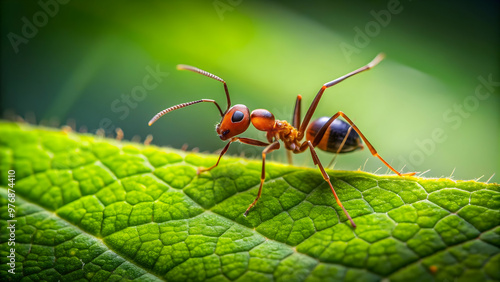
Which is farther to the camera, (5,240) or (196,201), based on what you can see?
(196,201)

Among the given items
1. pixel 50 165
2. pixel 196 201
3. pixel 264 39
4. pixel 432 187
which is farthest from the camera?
pixel 264 39

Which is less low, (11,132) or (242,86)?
A: (242,86)

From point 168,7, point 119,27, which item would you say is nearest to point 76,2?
point 119,27

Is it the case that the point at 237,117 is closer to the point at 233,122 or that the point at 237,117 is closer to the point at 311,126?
the point at 233,122

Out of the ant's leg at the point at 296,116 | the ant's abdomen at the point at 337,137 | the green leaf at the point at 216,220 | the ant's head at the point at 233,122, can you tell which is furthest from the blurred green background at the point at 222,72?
the green leaf at the point at 216,220

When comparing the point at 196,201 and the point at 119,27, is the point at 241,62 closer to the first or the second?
the point at 119,27

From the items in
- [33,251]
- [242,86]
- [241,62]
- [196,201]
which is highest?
[241,62]

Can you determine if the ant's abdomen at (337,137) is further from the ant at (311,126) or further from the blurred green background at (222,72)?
the blurred green background at (222,72)
